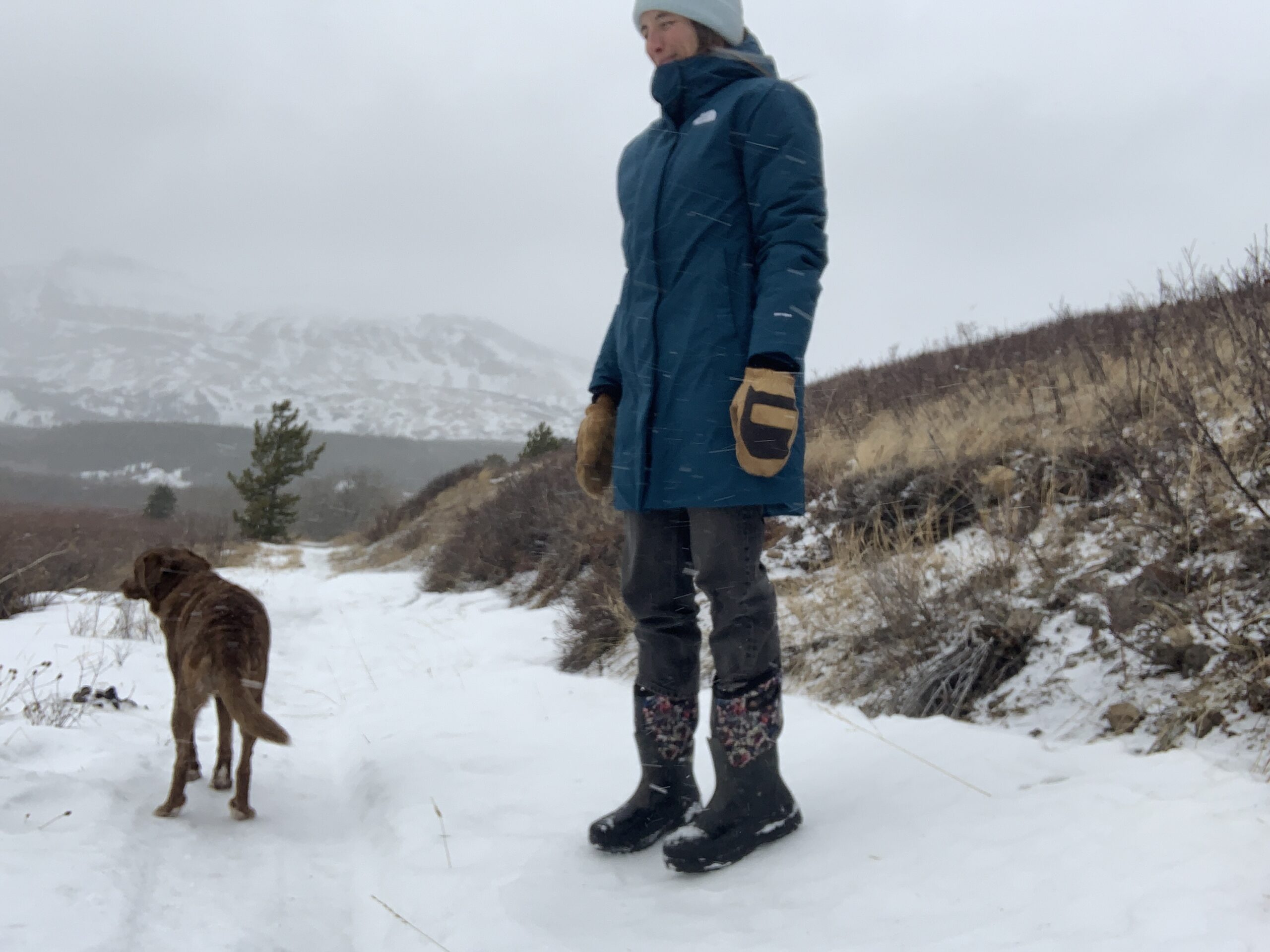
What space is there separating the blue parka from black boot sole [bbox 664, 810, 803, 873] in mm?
741

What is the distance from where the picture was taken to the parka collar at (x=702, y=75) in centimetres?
193

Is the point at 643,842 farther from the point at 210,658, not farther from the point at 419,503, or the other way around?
the point at 419,503

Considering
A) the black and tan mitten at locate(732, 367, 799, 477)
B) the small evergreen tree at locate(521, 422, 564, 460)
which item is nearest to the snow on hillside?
the small evergreen tree at locate(521, 422, 564, 460)

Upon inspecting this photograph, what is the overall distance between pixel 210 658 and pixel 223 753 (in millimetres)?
414

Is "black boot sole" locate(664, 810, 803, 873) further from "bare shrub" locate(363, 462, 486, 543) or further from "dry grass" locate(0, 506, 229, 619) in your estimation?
"bare shrub" locate(363, 462, 486, 543)

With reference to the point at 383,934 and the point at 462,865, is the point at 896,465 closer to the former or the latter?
the point at 462,865

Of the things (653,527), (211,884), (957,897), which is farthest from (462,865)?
(957,897)

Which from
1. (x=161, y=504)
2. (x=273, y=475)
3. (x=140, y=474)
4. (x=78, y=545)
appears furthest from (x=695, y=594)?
(x=140, y=474)

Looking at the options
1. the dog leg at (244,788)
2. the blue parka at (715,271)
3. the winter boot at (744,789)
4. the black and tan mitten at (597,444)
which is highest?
the blue parka at (715,271)

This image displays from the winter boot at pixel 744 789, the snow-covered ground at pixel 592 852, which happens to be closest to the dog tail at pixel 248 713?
the snow-covered ground at pixel 592 852

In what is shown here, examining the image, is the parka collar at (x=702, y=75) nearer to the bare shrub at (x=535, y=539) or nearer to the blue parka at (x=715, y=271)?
the blue parka at (x=715, y=271)

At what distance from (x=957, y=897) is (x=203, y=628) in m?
2.07

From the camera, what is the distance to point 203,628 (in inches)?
89.9

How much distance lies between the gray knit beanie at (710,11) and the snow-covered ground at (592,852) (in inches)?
76.7
